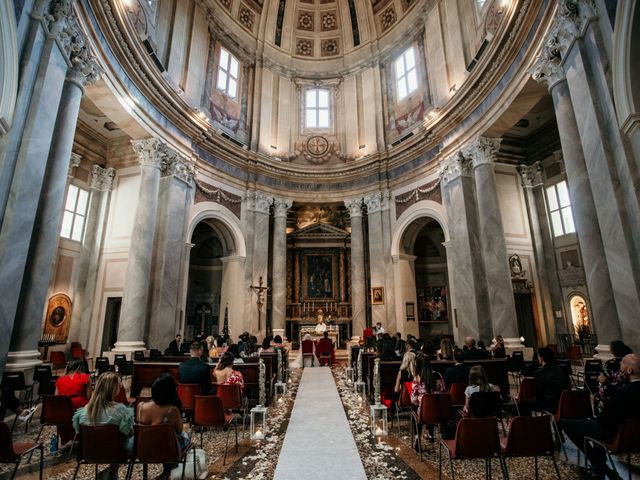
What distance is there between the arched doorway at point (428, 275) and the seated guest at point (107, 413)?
1340 cm

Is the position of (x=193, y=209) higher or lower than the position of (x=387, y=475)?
higher

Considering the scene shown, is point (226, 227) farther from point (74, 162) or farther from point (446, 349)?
point (446, 349)

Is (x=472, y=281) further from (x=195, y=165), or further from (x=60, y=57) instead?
(x=60, y=57)

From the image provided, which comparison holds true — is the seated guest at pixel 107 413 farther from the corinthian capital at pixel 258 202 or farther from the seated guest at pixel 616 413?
the corinthian capital at pixel 258 202

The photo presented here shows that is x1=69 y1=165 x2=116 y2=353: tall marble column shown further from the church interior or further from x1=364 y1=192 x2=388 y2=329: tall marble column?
x1=364 y1=192 x2=388 y2=329: tall marble column

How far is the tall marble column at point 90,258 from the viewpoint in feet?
40.7

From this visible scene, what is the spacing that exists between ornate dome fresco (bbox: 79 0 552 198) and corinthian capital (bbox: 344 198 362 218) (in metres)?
0.70

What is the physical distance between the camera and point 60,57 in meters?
6.99

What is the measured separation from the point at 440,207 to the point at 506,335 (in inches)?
220

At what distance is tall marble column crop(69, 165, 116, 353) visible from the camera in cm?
1241

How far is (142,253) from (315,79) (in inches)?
542

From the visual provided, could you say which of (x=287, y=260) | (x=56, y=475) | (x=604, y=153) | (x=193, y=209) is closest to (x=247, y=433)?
(x=56, y=475)

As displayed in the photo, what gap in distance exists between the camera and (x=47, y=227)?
→ 22.8 ft

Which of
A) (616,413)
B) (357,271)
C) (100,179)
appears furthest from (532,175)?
(100,179)
